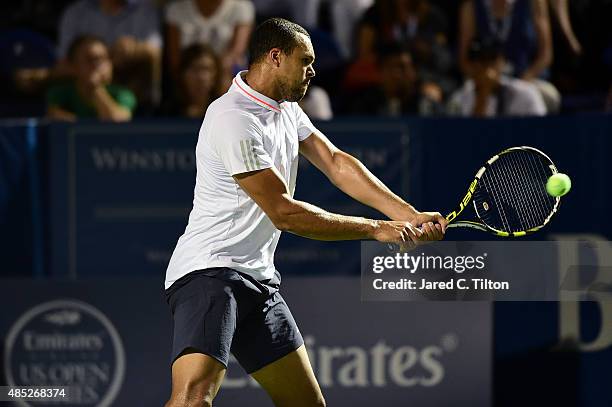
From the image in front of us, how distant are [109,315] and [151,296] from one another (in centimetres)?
26

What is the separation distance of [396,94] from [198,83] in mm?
1366

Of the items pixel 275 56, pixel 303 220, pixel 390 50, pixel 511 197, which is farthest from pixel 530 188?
pixel 390 50

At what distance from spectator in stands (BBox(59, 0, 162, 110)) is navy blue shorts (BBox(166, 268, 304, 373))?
161 inches

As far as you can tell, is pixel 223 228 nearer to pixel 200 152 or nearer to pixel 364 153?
pixel 200 152

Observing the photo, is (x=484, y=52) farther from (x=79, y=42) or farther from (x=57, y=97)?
(x=57, y=97)

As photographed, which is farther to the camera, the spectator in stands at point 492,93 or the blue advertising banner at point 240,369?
the spectator in stands at point 492,93

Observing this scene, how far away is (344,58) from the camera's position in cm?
924

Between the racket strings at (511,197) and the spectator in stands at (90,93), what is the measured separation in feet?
11.4

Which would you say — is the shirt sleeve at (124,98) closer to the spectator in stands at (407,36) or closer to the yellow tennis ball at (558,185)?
the spectator in stands at (407,36)

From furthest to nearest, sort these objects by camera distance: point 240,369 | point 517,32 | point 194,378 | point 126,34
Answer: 1. point 126,34
2. point 517,32
3. point 240,369
4. point 194,378

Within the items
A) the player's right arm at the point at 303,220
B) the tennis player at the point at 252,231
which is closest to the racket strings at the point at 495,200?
the tennis player at the point at 252,231

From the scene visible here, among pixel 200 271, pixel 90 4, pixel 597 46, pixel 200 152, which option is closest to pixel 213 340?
pixel 200 271

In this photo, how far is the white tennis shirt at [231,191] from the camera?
15.1 ft

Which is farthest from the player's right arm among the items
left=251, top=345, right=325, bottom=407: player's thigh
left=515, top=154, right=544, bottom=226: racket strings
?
left=515, top=154, right=544, bottom=226: racket strings
